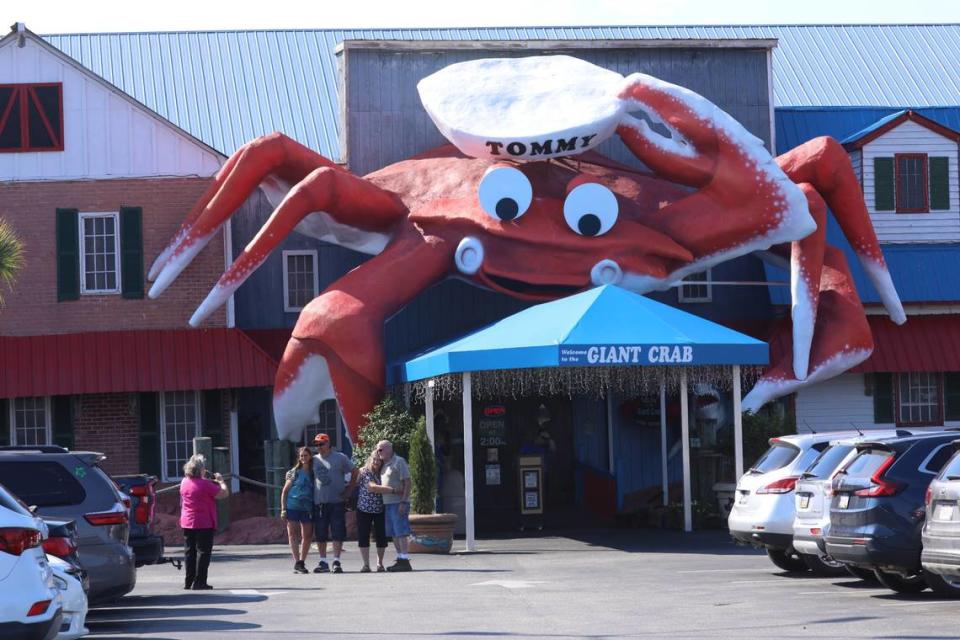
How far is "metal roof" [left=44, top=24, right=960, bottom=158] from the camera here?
1449 inches

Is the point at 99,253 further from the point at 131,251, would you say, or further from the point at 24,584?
the point at 24,584

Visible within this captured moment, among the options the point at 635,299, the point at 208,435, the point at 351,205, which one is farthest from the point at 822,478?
the point at 208,435

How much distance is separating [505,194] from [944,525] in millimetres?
15411

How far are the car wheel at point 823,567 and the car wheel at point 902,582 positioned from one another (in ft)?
5.38

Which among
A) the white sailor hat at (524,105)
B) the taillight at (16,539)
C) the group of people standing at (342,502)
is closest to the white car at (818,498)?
the group of people standing at (342,502)

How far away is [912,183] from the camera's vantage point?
35.0m

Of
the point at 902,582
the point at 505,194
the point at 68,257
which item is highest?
the point at 505,194

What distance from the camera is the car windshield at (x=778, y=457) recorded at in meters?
19.7

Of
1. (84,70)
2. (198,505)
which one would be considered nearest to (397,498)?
(198,505)

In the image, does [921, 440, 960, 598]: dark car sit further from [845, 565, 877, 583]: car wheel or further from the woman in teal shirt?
the woman in teal shirt

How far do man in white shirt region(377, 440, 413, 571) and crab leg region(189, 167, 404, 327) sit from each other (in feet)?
25.3

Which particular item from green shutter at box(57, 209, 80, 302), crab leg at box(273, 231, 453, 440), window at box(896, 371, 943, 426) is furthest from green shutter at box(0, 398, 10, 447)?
window at box(896, 371, 943, 426)

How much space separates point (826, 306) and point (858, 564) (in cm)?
1471

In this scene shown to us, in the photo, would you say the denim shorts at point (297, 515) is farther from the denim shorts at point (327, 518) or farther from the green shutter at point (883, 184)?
the green shutter at point (883, 184)
